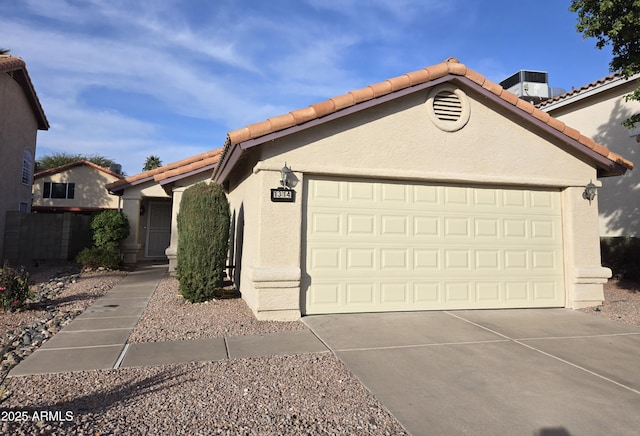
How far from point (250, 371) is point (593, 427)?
10.0 feet

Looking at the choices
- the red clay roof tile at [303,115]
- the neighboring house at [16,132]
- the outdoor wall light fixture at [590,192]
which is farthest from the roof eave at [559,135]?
the neighboring house at [16,132]

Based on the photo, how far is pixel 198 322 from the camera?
5.97 meters

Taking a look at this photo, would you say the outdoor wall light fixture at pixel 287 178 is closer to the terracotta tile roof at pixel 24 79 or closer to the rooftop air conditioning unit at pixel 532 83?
the terracotta tile roof at pixel 24 79

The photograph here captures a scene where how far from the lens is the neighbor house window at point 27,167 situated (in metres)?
16.2

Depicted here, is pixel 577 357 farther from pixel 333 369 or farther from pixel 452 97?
pixel 452 97

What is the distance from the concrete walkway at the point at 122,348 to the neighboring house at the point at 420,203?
3.76 ft

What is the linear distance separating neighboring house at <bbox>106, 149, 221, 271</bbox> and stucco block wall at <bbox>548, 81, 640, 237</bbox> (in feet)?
40.9

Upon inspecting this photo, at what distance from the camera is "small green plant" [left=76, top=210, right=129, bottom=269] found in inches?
481

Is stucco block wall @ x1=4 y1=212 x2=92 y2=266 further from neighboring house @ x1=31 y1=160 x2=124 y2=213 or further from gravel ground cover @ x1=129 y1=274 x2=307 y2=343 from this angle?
neighboring house @ x1=31 y1=160 x2=124 y2=213

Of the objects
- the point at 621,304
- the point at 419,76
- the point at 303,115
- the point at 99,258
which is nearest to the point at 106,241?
the point at 99,258

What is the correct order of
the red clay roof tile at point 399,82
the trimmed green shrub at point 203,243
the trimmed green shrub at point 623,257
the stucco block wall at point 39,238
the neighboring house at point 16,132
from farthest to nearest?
the neighboring house at point 16,132
the stucco block wall at point 39,238
the trimmed green shrub at point 623,257
the trimmed green shrub at point 203,243
the red clay roof tile at point 399,82

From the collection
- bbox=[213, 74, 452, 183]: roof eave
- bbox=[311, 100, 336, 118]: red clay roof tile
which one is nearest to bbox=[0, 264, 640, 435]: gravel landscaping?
bbox=[213, 74, 452, 183]: roof eave

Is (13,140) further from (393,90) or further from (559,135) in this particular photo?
(559,135)

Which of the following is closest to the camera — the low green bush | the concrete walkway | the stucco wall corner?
the concrete walkway
